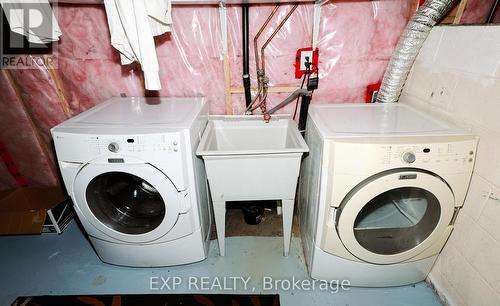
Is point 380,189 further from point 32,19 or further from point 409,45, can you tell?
point 32,19

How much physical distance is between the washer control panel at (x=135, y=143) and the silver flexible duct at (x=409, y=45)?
135 centimetres

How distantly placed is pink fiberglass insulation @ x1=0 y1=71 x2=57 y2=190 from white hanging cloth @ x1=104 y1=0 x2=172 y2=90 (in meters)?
1.08

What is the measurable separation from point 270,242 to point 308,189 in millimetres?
556

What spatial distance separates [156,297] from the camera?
59.0 inches

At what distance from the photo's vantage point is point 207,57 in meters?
1.76

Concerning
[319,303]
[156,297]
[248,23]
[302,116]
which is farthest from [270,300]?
[248,23]

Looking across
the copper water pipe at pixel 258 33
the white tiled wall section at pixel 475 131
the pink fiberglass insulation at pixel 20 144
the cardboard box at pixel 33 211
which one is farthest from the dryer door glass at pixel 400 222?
the pink fiberglass insulation at pixel 20 144

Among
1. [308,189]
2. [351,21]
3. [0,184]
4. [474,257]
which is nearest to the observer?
[474,257]

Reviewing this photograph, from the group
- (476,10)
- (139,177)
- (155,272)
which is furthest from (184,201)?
(476,10)

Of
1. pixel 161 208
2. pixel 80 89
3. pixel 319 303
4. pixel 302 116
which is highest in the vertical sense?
pixel 80 89

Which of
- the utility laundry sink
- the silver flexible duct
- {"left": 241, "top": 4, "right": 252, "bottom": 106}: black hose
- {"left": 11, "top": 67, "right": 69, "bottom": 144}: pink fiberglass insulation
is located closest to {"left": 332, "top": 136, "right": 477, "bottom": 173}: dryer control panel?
the utility laundry sink

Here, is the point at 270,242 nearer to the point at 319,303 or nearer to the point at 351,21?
the point at 319,303

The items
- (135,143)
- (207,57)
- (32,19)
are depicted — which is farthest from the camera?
(207,57)

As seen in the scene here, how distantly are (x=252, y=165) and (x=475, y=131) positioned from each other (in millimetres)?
1057
